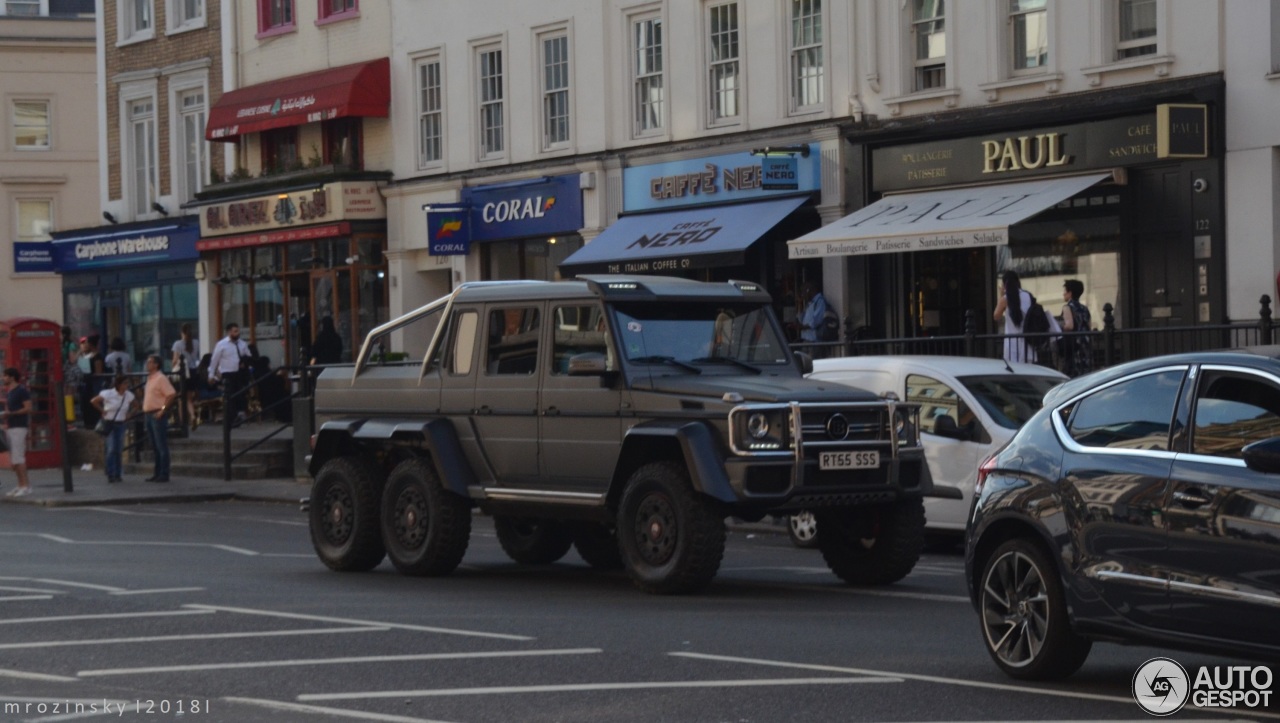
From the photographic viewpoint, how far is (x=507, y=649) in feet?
34.8

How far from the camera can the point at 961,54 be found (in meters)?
→ 25.7

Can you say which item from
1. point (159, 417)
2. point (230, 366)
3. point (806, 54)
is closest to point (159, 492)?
point (159, 417)

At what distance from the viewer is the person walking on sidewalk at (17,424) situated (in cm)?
2758

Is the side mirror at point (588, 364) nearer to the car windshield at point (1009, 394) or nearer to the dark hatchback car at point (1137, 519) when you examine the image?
the car windshield at point (1009, 394)

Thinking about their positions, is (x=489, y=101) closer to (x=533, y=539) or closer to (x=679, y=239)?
(x=679, y=239)

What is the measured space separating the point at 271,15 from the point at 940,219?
19269mm

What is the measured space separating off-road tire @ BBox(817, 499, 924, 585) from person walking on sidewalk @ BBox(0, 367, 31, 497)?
16799 mm

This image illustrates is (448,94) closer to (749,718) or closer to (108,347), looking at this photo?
(108,347)

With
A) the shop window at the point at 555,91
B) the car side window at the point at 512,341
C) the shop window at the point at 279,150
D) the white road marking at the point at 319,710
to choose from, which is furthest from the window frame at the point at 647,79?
the white road marking at the point at 319,710

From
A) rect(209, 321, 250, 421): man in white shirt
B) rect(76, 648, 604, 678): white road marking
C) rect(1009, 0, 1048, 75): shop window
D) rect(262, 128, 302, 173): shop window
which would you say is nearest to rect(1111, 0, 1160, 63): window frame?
rect(1009, 0, 1048, 75): shop window

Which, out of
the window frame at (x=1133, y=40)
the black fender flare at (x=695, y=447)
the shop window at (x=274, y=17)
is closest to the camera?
the black fender flare at (x=695, y=447)

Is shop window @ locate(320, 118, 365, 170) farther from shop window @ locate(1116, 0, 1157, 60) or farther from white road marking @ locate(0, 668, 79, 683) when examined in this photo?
white road marking @ locate(0, 668, 79, 683)

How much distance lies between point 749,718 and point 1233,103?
16.0 m

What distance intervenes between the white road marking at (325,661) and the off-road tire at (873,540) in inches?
140
